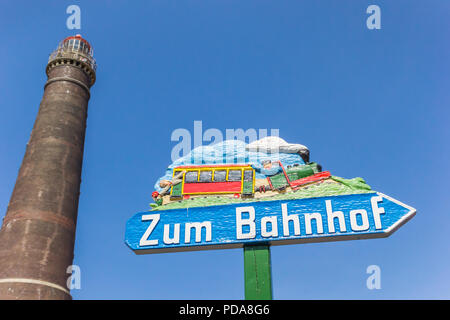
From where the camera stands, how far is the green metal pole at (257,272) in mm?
11961

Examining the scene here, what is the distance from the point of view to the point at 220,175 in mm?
14711

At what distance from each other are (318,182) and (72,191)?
53.3 ft

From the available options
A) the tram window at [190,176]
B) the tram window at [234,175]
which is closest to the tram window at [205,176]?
the tram window at [190,176]

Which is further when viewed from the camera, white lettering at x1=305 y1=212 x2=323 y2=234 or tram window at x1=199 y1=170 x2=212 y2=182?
tram window at x1=199 y1=170 x2=212 y2=182

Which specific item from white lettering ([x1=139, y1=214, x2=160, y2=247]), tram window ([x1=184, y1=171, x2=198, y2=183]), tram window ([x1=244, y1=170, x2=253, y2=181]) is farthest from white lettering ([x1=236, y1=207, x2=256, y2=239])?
white lettering ([x1=139, y1=214, x2=160, y2=247])

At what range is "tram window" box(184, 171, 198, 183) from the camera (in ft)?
48.4

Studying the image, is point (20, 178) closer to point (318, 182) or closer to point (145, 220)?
point (145, 220)

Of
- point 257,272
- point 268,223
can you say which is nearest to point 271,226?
point 268,223

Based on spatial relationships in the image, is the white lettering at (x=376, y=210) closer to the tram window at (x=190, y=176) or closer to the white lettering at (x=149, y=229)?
the tram window at (x=190, y=176)

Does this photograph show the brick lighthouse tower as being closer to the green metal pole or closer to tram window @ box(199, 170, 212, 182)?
tram window @ box(199, 170, 212, 182)

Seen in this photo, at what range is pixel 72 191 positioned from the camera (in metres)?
25.2

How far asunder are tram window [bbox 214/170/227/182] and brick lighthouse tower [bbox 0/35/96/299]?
12.2 metres

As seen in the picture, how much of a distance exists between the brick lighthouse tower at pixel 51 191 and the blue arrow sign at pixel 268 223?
10.8m
